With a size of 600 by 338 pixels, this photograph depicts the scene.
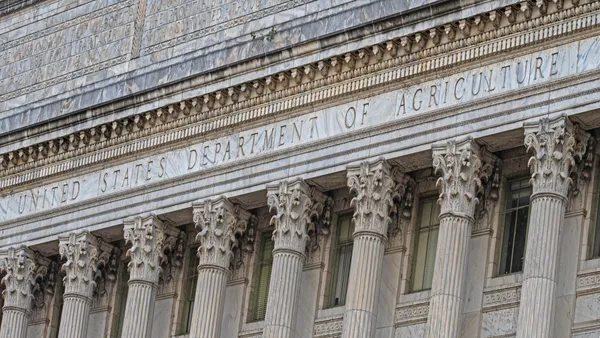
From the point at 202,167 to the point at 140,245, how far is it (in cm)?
233

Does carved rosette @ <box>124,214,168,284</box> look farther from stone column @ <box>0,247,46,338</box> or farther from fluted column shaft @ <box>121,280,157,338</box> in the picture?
stone column @ <box>0,247,46,338</box>

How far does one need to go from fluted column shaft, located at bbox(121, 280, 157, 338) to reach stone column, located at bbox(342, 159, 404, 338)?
5.90 m

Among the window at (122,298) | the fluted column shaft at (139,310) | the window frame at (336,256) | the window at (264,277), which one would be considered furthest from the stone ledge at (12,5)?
the window frame at (336,256)

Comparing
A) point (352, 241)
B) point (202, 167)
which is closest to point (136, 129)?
point (202, 167)

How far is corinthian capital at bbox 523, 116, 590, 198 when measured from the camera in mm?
41625

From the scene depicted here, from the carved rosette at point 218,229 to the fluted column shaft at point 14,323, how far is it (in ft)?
19.3

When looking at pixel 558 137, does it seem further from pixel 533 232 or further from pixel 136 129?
pixel 136 129

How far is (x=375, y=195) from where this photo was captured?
146 feet

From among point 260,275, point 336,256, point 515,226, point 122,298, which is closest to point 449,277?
point 515,226

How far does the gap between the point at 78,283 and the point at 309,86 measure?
774 centimetres

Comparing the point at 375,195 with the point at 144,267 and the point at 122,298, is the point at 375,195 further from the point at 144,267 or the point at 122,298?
the point at 122,298

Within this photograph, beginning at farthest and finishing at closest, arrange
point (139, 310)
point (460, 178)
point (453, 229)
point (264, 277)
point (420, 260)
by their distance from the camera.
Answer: point (139, 310)
point (264, 277)
point (420, 260)
point (460, 178)
point (453, 229)

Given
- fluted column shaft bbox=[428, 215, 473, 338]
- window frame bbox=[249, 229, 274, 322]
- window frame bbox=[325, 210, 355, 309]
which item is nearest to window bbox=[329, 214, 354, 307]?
window frame bbox=[325, 210, 355, 309]

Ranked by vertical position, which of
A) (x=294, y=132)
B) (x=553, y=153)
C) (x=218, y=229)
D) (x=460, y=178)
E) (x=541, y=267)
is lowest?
(x=541, y=267)
